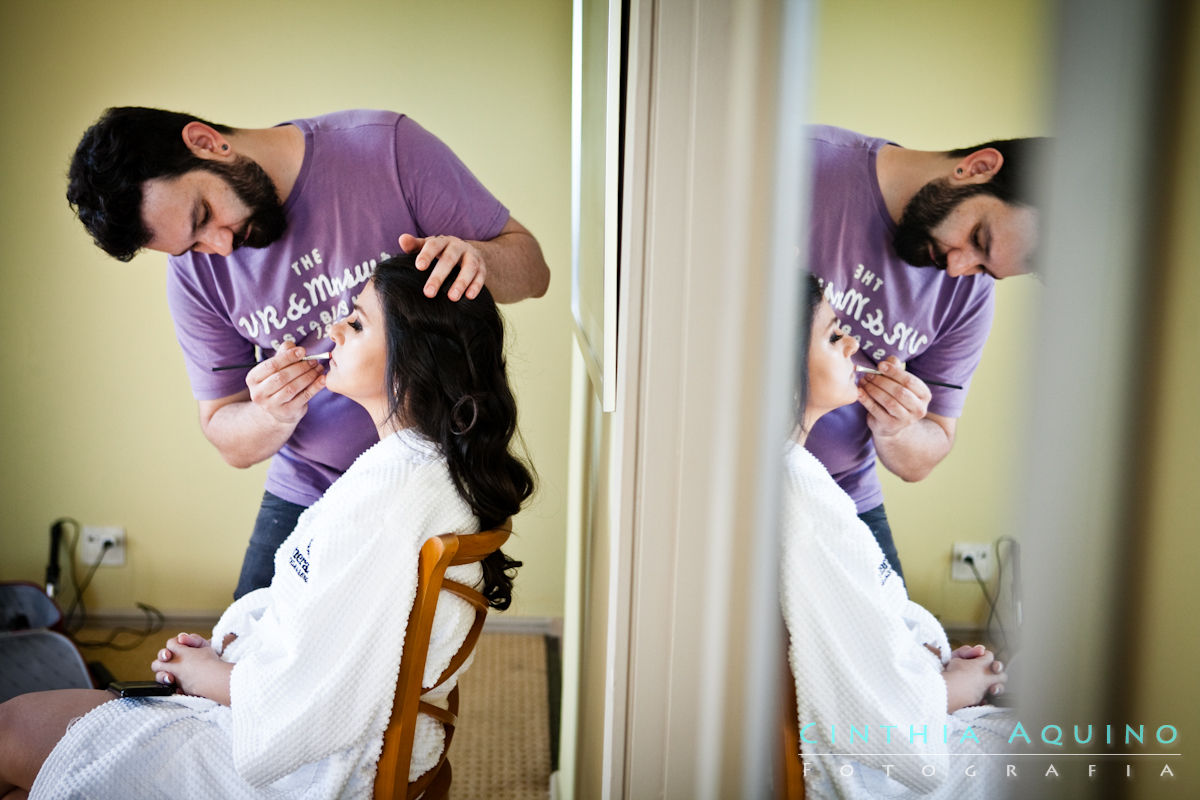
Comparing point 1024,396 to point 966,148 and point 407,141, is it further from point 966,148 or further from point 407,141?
point 407,141

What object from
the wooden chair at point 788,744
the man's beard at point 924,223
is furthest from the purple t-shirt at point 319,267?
the man's beard at point 924,223

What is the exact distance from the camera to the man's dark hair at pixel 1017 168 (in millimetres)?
454

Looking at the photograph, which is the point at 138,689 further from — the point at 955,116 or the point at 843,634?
the point at 955,116

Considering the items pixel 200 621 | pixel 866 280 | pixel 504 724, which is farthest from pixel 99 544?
pixel 866 280

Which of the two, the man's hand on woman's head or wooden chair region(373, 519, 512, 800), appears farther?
the man's hand on woman's head

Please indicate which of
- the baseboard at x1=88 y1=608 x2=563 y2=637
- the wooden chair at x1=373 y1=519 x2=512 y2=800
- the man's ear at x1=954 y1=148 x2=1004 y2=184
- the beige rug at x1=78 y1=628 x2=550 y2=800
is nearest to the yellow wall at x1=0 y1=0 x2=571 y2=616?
the baseboard at x1=88 y1=608 x2=563 y2=637

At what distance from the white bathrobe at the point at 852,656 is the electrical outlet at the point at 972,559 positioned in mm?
77

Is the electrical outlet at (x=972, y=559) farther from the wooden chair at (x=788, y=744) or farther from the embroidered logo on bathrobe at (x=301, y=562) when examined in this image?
the embroidered logo on bathrobe at (x=301, y=562)

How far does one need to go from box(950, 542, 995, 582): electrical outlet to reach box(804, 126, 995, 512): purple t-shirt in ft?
0.40

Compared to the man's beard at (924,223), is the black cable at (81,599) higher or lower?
lower

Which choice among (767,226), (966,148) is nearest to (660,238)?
(767,226)

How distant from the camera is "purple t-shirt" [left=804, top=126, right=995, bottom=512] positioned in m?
0.68

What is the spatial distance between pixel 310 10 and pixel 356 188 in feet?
1.09

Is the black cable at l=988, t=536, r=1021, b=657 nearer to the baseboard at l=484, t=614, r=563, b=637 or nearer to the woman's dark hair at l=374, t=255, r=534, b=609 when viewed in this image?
the woman's dark hair at l=374, t=255, r=534, b=609
